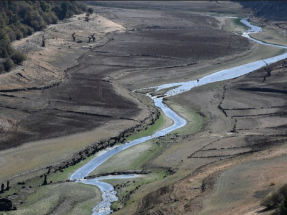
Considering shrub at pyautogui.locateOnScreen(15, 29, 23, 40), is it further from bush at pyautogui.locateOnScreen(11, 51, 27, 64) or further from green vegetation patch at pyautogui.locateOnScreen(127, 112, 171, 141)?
green vegetation patch at pyautogui.locateOnScreen(127, 112, 171, 141)

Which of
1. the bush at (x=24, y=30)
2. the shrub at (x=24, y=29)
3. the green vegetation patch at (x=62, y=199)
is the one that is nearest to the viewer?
the green vegetation patch at (x=62, y=199)

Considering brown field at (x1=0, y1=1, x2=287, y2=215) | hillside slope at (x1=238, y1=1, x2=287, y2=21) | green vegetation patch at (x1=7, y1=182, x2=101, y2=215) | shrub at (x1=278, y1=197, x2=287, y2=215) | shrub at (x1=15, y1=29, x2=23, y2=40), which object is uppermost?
hillside slope at (x1=238, y1=1, x2=287, y2=21)

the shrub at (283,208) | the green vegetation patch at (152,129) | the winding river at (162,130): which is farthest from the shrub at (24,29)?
the shrub at (283,208)

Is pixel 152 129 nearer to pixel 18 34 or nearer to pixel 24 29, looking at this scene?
pixel 18 34

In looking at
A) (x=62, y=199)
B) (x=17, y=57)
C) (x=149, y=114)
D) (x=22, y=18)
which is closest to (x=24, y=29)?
(x=22, y=18)

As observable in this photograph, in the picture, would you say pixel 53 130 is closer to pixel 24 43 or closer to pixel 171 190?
pixel 171 190

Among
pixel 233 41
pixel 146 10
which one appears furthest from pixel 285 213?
pixel 146 10

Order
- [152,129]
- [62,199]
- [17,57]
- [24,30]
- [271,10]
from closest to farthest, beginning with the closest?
[62,199]
[152,129]
[17,57]
[24,30]
[271,10]

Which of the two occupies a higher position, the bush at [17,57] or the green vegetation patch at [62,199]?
the bush at [17,57]

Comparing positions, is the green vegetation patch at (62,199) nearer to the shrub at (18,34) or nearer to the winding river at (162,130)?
the winding river at (162,130)

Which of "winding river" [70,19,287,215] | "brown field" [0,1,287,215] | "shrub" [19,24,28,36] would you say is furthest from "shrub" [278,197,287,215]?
"shrub" [19,24,28,36]
